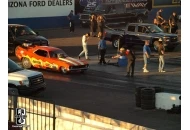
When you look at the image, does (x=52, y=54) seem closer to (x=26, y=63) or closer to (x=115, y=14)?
(x=26, y=63)

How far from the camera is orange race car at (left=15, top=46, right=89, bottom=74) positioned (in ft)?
79.7

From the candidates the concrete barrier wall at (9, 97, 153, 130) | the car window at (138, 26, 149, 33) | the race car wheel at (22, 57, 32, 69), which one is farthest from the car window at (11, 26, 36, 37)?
the concrete barrier wall at (9, 97, 153, 130)

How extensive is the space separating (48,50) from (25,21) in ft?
53.0

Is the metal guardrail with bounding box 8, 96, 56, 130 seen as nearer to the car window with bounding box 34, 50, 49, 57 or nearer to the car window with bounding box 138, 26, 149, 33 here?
the car window with bounding box 34, 50, 49, 57

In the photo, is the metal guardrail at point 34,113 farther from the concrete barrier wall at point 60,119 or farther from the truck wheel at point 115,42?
the truck wheel at point 115,42

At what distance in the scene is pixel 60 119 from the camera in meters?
12.8

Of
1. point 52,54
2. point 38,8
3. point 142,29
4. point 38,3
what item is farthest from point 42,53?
point 38,8

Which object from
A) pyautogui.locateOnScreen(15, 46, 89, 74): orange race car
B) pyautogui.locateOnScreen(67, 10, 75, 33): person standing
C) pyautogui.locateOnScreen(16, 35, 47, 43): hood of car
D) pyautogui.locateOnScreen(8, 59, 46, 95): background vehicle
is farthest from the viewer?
pyautogui.locateOnScreen(67, 10, 75, 33): person standing

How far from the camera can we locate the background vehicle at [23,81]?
19.2 metres

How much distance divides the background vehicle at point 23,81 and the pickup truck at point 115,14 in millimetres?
22254

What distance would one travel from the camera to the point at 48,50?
25.1 metres

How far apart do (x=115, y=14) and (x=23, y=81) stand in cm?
2501

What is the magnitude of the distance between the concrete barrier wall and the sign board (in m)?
27.7

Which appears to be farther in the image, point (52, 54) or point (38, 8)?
point (38, 8)
